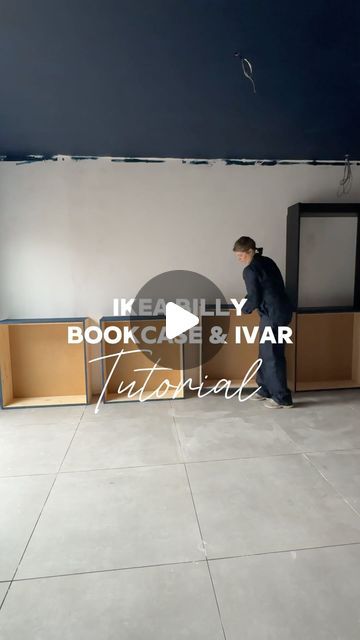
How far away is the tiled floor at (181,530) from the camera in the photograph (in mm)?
1276

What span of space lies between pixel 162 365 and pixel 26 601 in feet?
8.00

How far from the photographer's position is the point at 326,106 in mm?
2525

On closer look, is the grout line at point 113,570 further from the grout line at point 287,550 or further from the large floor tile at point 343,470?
the large floor tile at point 343,470

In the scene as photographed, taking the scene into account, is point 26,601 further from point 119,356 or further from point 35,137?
point 35,137

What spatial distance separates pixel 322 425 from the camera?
285 cm

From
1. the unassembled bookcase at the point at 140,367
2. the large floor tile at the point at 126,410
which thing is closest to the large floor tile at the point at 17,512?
the large floor tile at the point at 126,410

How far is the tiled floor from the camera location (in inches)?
50.3

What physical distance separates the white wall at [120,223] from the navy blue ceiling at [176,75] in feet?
1.00

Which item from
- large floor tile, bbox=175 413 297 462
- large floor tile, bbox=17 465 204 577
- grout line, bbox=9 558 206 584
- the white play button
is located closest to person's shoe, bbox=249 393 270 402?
large floor tile, bbox=175 413 297 462

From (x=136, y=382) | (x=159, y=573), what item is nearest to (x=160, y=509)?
(x=159, y=573)

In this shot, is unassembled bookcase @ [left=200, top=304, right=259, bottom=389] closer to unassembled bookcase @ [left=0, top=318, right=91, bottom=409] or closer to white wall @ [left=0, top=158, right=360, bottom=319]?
white wall @ [left=0, top=158, right=360, bottom=319]

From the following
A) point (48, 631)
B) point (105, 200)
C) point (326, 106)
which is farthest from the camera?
point (105, 200)

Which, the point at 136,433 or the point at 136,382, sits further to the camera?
the point at 136,382

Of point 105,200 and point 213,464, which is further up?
point 105,200
